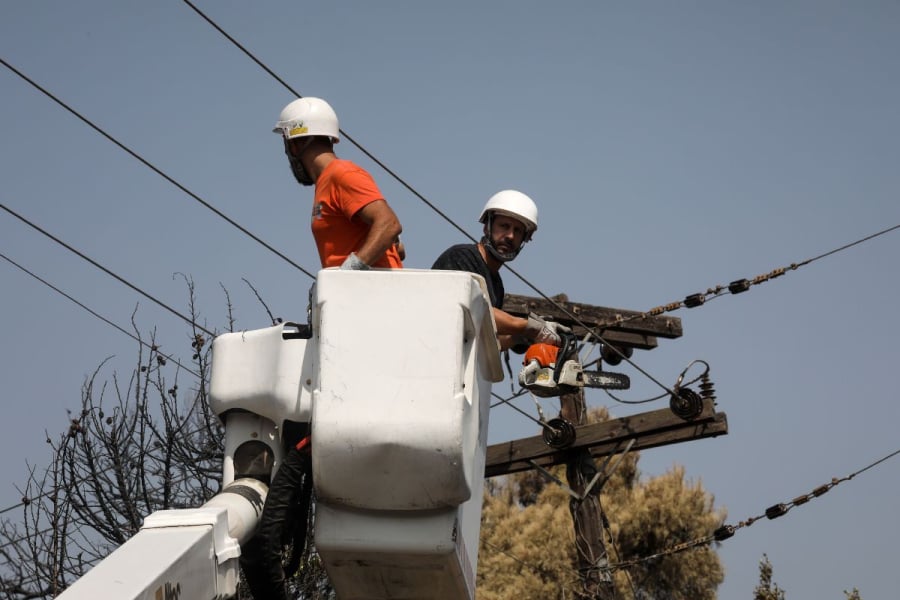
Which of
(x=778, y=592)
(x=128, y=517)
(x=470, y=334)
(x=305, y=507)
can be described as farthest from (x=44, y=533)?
(x=778, y=592)

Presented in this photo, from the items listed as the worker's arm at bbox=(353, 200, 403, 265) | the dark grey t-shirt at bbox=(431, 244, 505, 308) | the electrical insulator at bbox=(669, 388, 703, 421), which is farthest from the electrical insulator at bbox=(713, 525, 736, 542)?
the worker's arm at bbox=(353, 200, 403, 265)

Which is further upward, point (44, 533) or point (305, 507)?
point (44, 533)

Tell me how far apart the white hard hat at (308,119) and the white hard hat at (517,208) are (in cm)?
135

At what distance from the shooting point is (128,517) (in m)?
8.62

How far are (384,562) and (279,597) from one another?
641mm

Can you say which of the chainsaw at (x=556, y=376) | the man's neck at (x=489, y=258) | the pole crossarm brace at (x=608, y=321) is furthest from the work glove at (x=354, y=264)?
the pole crossarm brace at (x=608, y=321)

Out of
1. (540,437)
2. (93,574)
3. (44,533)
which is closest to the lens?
(93,574)

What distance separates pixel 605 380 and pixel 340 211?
24.5ft

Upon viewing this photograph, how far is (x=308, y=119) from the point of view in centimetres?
573

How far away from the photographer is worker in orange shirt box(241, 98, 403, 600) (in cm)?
520

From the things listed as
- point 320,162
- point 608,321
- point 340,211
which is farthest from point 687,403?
point 340,211

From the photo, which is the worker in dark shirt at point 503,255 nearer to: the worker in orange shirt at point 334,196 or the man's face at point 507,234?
the man's face at point 507,234

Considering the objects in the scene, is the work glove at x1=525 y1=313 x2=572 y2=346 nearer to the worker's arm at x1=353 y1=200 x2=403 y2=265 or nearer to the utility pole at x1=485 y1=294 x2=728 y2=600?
the worker's arm at x1=353 y1=200 x2=403 y2=265

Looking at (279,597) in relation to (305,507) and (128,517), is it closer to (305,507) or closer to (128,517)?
(305,507)
